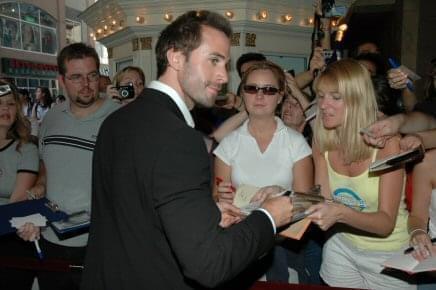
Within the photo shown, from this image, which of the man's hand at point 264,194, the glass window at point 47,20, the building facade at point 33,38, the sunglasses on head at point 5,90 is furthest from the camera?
the glass window at point 47,20

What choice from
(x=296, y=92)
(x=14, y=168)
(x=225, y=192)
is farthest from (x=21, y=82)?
(x=225, y=192)

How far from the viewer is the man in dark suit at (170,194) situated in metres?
1.33

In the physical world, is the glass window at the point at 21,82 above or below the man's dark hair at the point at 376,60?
above

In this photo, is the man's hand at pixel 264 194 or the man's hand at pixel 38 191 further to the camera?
the man's hand at pixel 38 191

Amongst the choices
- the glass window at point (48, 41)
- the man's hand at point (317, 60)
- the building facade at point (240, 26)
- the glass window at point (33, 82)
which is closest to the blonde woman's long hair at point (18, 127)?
the man's hand at point (317, 60)

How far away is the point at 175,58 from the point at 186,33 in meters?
0.11

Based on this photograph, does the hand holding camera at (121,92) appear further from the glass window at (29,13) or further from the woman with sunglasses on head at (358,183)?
the glass window at (29,13)

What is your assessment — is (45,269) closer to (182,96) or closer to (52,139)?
(52,139)

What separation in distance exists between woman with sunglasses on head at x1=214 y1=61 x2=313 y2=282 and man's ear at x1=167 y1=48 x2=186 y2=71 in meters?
1.22

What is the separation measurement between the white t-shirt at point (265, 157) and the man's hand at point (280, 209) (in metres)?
1.12

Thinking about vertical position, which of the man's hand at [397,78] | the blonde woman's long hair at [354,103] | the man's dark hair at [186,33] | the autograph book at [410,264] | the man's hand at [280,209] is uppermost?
the man's dark hair at [186,33]

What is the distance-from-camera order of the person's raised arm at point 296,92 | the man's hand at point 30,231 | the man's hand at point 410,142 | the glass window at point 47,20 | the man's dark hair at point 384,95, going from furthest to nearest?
the glass window at point 47,20 → the person's raised arm at point 296,92 → the man's dark hair at point 384,95 → the man's hand at point 30,231 → the man's hand at point 410,142

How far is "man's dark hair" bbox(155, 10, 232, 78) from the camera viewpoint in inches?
63.4

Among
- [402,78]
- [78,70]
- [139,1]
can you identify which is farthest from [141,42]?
[402,78]
